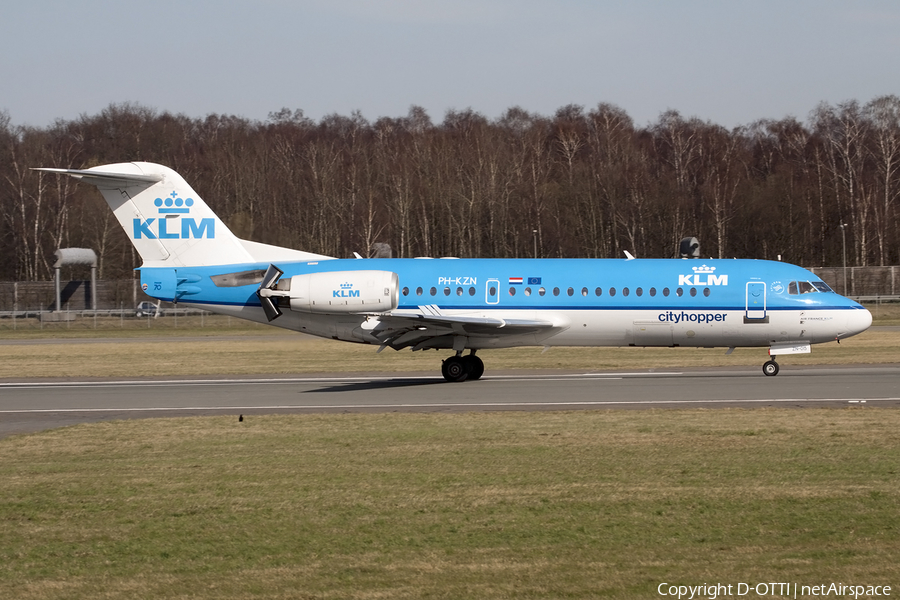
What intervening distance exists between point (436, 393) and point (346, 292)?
150 inches

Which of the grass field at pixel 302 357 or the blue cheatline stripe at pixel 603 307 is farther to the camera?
the grass field at pixel 302 357

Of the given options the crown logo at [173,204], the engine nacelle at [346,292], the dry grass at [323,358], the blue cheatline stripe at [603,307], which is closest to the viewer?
the engine nacelle at [346,292]

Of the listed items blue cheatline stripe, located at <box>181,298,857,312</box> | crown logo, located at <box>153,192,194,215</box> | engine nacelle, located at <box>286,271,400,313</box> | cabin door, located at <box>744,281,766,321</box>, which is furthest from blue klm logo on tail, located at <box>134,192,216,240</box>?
cabin door, located at <box>744,281,766,321</box>

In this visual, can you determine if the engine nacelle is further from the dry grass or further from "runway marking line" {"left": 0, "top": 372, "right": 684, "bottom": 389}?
the dry grass

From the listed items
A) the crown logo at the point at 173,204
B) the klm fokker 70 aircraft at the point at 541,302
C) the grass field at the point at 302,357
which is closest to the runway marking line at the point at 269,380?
the klm fokker 70 aircraft at the point at 541,302

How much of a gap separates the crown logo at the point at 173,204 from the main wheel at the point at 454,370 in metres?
8.30

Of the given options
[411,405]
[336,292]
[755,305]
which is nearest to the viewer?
[411,405]

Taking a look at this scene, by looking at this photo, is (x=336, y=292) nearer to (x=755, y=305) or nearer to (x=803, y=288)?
(x=755, y=305)

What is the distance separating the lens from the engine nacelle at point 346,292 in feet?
77.8

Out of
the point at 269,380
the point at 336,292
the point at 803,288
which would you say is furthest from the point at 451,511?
the point at 269,380

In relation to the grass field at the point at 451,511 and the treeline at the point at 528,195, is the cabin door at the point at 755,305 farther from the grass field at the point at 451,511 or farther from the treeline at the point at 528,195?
the treeline at the point at 528,195

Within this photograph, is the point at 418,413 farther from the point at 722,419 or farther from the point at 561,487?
the point at 561,487

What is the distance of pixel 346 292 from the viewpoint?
2372 centimetres

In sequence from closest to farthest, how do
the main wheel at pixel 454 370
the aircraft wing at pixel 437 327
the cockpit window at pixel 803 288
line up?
the aircraft wing at pixel 437 327
the cockpit window at pixel 803 288
the main wheel at pixel 454 370
